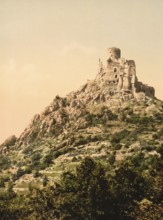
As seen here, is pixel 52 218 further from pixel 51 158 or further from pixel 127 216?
pixel 51 158

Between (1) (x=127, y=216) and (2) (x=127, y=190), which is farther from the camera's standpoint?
(2) (x=127, y=190)

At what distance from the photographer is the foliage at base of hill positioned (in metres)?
92.6

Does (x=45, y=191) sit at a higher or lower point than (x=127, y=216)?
higher

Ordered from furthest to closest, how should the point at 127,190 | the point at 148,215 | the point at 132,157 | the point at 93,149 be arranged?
the point at 93,149, the point at 132,157, the point at 127,190, the point at 148,215

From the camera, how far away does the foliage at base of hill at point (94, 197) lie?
9262cm

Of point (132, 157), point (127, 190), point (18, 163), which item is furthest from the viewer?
point (18, 163)

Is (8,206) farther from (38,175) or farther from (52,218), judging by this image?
(38,175)

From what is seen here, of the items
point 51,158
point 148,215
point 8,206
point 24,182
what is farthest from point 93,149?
point 148,215

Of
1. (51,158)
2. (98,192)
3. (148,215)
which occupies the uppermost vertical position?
(51,158)

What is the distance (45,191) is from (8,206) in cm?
1067

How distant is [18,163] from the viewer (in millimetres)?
199750

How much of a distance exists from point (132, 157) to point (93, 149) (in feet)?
87.0

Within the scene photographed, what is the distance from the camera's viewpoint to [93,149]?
188m

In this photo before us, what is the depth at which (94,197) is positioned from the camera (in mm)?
95000
